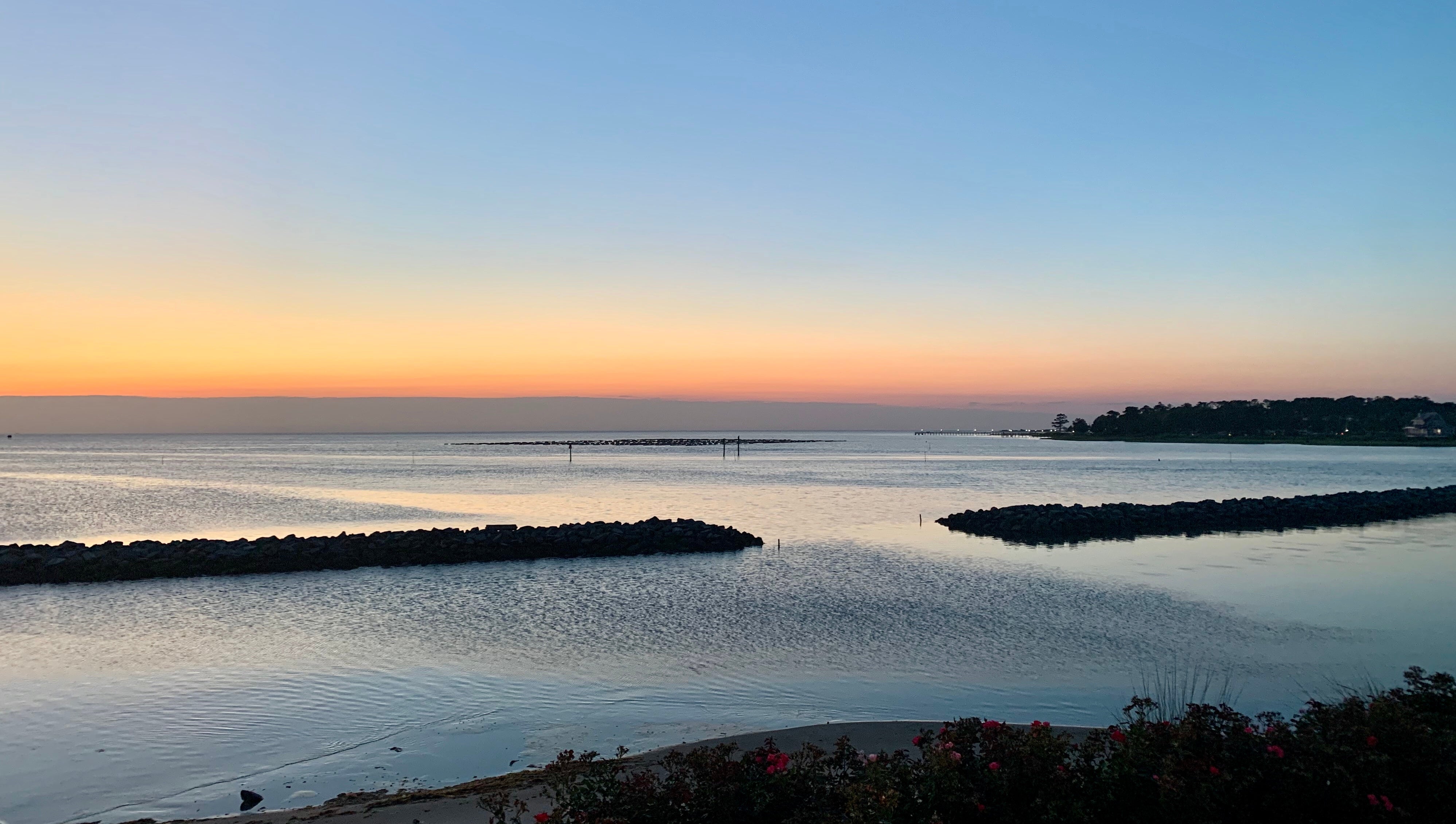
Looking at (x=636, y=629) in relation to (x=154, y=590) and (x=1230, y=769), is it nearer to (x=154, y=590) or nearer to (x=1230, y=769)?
(x=1230, y=769)

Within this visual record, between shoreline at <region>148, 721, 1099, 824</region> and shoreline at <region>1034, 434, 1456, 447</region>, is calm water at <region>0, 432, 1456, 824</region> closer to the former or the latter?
shoreline at <region>148, 721, 1099, 824</region>

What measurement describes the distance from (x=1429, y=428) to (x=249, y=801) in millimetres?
213656

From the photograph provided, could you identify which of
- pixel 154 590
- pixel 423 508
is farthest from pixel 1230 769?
pixel 423 508

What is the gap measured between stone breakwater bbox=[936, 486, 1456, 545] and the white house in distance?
15861 centimetres

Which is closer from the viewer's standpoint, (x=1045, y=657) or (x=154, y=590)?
(x=1045, y=657)

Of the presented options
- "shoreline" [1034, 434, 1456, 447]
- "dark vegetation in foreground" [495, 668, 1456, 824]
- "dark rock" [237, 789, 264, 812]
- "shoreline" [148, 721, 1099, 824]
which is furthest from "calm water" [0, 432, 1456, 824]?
Result: "shoreline" [1034, 434, 1456, 447]

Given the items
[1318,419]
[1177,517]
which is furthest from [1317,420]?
[1177,517]

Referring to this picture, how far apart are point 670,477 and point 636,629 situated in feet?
184

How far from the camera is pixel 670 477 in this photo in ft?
235

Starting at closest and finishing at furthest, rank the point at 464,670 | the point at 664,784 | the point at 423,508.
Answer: the point at 664,784 → the point at 464,670 → the point at 423,508

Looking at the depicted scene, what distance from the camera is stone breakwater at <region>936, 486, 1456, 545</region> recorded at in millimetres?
31750

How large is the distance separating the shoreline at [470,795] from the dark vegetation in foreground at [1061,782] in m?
0.71

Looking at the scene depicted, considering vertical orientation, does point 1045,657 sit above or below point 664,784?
below

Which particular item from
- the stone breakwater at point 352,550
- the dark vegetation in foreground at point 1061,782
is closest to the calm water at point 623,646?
the stone breakwater at point 352,550
